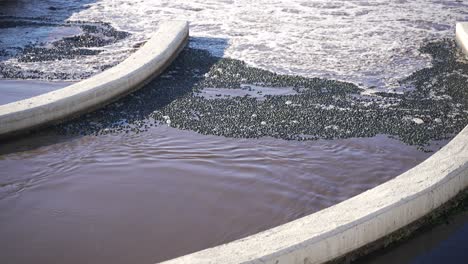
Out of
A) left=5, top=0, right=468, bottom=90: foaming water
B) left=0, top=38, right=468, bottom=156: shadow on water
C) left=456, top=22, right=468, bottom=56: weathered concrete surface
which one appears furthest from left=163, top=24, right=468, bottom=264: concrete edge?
left=456, top=22, right=468, bottom=56: weathered concrete surface

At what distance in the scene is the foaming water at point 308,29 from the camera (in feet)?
33.2

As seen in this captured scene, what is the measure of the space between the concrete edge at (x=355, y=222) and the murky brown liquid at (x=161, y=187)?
0.62 meters

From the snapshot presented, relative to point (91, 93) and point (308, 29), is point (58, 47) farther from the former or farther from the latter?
point (308, 29)

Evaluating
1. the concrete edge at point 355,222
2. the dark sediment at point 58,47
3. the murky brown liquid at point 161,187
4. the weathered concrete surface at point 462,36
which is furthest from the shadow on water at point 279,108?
the dark sediment at point 58,47

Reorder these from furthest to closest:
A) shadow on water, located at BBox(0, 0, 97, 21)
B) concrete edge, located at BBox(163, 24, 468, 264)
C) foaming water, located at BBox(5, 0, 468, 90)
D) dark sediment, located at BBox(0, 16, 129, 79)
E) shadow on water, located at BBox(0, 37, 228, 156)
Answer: shadow on water, located at BBox(0, 0, 97, 21) → foaming water, located at BBox(5, 0, 468, 90) → dark sediment, located at BBox(0, 16, 129, 79) → shadow on water, located at BBox(0, 37, 228, 156) → concrete edge, located at BBox(163, 24, 468, 264)

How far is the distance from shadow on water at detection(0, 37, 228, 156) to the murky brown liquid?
0.26 ft

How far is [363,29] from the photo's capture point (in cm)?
1260

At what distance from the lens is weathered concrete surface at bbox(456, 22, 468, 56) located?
10.5 m

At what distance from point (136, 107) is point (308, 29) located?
18.6ft

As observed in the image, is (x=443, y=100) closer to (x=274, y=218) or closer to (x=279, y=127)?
Answer: (x=279, y=127)

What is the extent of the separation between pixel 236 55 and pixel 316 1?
5692 mm

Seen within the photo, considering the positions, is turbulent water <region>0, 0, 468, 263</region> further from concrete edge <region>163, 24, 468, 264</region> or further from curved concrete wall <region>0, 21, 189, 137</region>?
concrete edge <region>163, 24, 468, 264</region>

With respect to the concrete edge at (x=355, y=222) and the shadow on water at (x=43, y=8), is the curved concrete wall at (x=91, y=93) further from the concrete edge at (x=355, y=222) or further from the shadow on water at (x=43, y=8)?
the shadow on water at (x=43, y=8)

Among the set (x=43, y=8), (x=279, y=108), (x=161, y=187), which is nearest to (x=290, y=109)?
(x=279, y=108)
